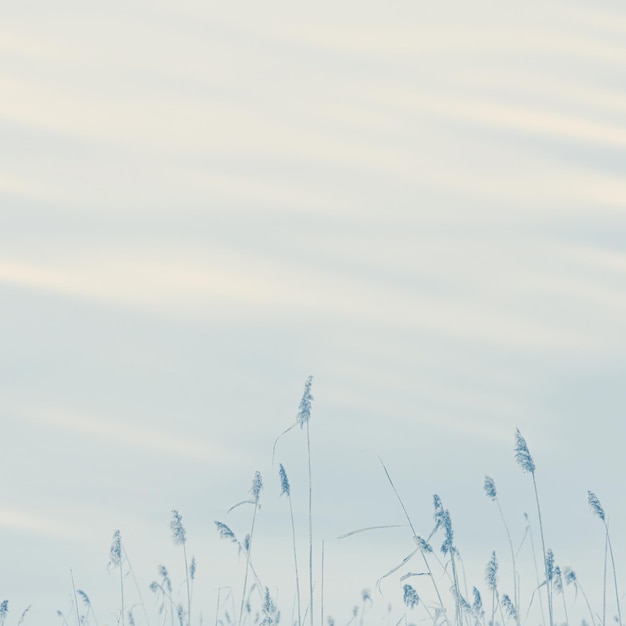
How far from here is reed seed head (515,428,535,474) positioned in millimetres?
5473

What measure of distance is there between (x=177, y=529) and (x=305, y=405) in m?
1.16

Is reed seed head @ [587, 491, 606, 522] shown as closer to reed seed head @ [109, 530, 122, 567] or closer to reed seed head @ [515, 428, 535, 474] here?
reed seed head @ [515, 428, 535, 474]

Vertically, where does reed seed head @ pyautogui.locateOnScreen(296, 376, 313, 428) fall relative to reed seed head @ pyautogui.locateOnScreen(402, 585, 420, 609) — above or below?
above

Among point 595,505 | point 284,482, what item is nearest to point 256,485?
point 284,482

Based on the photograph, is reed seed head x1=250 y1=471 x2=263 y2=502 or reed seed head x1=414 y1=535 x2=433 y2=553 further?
reed seed head x1=250 y1=471 x2=263 y2=502

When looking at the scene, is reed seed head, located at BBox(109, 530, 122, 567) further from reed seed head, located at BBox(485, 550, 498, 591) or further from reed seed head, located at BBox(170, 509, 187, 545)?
reed seed head, located at BBox(485, 550, 498, 591)

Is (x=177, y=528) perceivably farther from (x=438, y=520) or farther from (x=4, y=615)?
(x=438, y=520)

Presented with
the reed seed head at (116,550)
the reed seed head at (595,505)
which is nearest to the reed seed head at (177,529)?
the reed seed head at (116,550)

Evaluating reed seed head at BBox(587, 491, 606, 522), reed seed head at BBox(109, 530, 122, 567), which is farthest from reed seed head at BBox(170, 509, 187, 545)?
reed seed head at BBox(587, 491, 606, 522)

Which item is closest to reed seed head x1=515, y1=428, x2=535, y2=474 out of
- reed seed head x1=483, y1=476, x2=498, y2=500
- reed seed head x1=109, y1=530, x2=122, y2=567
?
reed seed head x1=483, y1=476, x2=498, y2=500

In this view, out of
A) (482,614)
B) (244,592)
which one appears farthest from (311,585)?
(482,614)

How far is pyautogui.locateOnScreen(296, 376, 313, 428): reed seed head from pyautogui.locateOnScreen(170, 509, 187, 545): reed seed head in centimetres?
111

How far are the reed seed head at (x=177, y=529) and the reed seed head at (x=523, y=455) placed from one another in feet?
6.42

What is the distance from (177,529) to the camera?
636 centimetres
